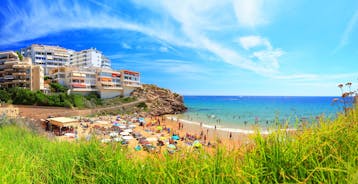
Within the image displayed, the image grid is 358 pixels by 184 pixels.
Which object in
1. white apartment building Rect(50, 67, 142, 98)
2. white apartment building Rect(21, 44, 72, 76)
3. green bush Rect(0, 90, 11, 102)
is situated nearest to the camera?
green bush Rect(0, 90, 11, 102)

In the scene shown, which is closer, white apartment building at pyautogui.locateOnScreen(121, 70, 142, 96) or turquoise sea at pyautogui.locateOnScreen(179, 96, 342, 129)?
turquoise sea at pyautogui.locateOnScreen(179, 96, 342, 129)

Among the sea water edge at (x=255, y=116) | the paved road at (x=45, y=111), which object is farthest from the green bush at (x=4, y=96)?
the sea water edge at (x=255, y=116)

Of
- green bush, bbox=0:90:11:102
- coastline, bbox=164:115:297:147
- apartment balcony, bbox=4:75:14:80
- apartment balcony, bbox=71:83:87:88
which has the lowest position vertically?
coastline, bbox=164:115:297:147

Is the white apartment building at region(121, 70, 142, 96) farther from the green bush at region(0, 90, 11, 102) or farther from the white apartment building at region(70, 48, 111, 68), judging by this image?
the white apartment building at region(70, 48, 111, 68)

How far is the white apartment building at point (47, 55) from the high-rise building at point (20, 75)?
54.2 ft

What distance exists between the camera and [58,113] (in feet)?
92.1

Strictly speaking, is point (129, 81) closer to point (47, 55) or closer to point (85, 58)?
point (85, 58)

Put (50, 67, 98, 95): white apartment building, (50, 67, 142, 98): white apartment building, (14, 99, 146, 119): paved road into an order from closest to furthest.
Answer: (14, 99, 146, 119): paved road
(50, 67, 98, 95): white apartment building
(50, 67, 142, 98): white apartment building

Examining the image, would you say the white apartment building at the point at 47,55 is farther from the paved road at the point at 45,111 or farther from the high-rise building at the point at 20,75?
the paved road at the point at 45,111

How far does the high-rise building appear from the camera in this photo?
3859cm

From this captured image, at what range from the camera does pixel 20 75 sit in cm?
3972

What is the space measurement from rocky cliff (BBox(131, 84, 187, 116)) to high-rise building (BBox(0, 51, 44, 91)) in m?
19.6

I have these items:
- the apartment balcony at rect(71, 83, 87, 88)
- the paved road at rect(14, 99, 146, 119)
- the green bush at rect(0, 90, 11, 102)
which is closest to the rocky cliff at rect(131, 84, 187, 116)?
the apartment balcony at rect(71, 83, 87, 88)

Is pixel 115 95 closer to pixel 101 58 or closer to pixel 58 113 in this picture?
pixel 58 113
